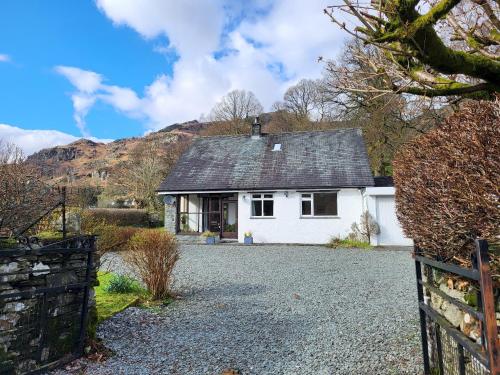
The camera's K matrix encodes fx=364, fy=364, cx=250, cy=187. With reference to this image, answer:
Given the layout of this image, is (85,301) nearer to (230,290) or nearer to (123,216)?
(230,290)

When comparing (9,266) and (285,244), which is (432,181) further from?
(285,244)

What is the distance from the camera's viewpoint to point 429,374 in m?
3.88

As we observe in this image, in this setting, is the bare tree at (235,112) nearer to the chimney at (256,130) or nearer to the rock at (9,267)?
the chimney at (256,130)

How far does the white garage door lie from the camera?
16.5 meters

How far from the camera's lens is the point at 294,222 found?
707 inches

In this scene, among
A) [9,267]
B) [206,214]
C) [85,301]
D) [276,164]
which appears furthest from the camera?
[206,214]

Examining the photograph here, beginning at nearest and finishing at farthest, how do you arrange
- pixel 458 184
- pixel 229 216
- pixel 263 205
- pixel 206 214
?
pixel 458 184 < pixel 263 205 < pixel 229 216 < pixel 206 214

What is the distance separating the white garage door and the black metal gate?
12.9 meters

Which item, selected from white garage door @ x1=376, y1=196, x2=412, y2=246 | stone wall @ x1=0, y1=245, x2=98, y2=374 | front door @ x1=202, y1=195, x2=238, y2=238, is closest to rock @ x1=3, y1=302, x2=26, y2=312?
stone wall @ x1=0, y1=245, x2=98, y2=374

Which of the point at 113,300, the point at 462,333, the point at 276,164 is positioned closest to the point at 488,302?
the point at 462,333

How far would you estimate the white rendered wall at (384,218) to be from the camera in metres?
16.5

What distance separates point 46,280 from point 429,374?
14.4 ft

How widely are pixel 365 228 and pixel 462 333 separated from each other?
14.2m

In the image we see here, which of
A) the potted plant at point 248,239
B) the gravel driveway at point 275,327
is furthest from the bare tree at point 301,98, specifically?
the gravel driveway at point 275,327
